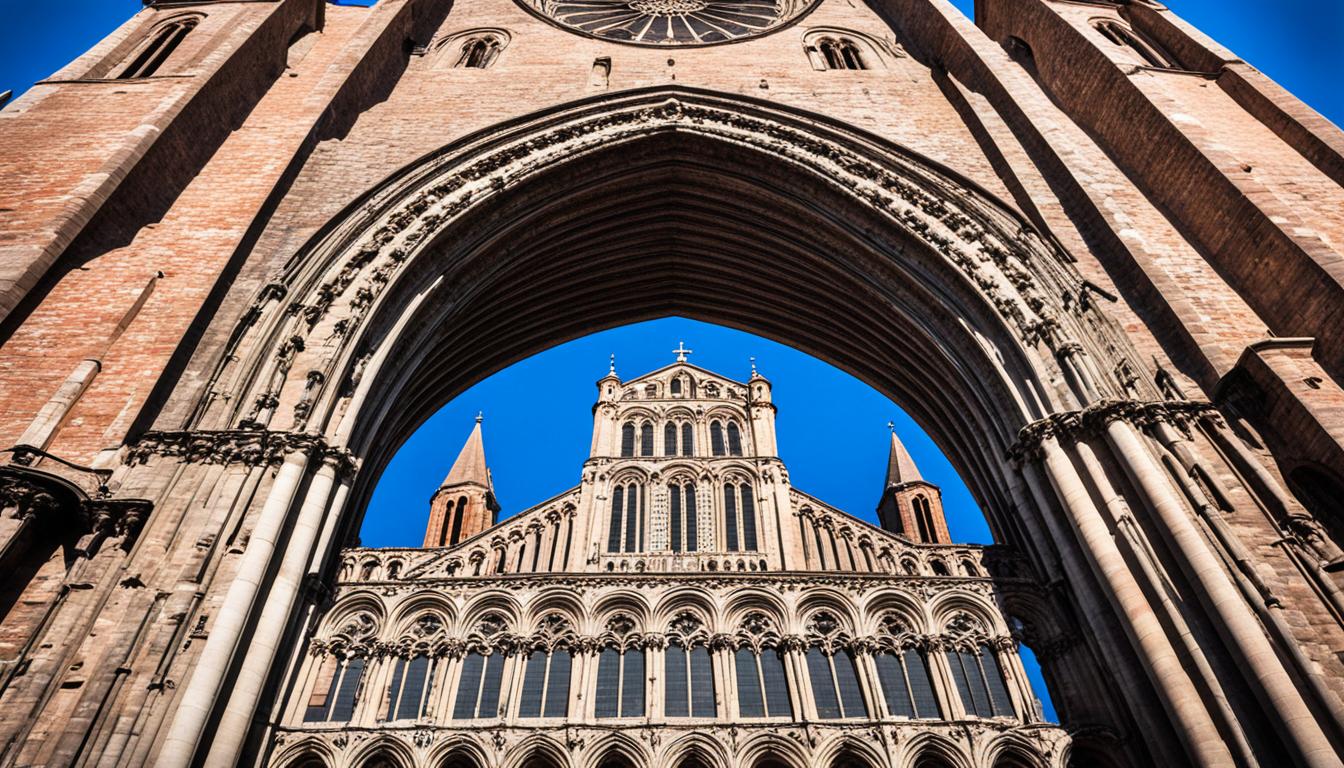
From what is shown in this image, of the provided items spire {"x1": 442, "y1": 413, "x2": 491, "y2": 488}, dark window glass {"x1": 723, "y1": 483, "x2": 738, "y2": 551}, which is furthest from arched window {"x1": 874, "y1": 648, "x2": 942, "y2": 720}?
spire {"x1": 442, "y1": 413, "x2": 491, "y2": 488}

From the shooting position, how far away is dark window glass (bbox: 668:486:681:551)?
18656 millimetres

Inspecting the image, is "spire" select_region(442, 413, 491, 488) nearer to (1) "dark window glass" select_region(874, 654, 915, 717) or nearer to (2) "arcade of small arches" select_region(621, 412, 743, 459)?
(2) "arcade of small arches" select_region(621, 412, 743, 459)

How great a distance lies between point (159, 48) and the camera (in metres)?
12.7

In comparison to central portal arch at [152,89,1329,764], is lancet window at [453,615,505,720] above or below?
below

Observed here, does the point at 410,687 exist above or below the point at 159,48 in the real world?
below

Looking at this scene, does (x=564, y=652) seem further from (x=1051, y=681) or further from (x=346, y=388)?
(x=1051, y=681)

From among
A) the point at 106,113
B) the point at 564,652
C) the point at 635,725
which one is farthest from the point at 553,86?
the point at 635,725

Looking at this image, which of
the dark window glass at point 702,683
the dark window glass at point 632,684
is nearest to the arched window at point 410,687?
the dark window glass at point 632,684

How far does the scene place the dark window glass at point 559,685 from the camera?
28.1 feet

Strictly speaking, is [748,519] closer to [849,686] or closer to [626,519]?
[626,519]

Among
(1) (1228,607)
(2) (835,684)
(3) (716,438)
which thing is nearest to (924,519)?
(3) (716,438)

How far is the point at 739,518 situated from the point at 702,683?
33.0 ft

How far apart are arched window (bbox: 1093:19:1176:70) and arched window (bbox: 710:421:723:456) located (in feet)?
42.8

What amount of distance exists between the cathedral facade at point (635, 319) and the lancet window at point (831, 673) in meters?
0.05
